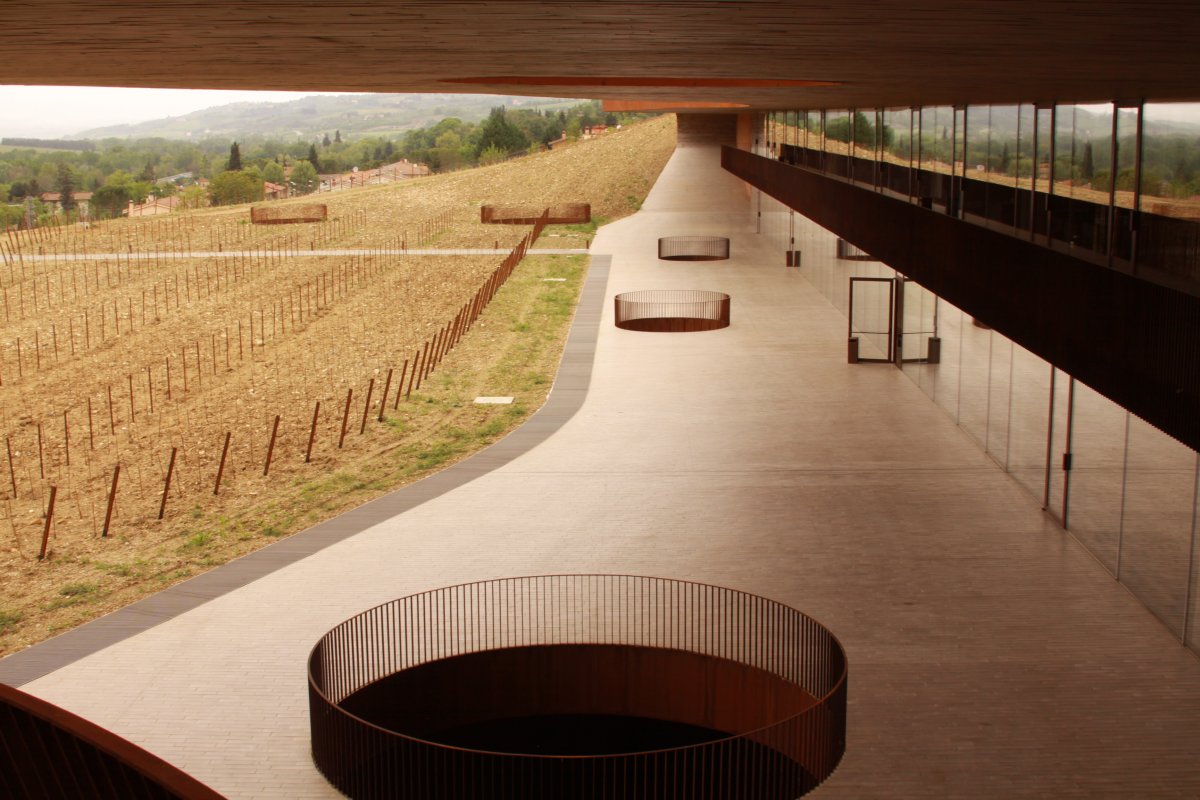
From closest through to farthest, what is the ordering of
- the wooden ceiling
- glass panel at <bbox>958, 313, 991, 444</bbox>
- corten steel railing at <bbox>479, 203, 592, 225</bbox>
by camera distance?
the wooden ceiling → glass panel at <bbox>958, 313, 991, 444</bbox> → corten steel railing at <bbox>479, 203, 592, 225</bbox>

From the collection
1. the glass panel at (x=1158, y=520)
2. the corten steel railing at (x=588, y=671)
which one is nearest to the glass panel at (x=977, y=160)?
the glass panel at (x=1158, y=520)

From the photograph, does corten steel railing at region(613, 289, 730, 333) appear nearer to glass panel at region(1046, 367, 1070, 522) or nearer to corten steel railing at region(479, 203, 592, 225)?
glass panel at region(1046, 367, 1070, 522)

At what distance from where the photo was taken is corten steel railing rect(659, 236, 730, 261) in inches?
1917

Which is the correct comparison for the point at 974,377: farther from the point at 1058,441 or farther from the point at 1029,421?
the point at 1058,441

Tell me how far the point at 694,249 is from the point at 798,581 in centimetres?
3543

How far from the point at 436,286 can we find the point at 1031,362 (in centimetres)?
2851

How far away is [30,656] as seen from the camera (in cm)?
1401

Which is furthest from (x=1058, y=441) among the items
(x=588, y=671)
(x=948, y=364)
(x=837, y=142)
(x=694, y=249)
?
(x=694, y=249)

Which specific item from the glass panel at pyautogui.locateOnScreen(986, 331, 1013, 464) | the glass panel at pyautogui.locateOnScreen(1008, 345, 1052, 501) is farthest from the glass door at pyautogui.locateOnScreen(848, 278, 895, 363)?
the glass panel at pyautogui.locateOnScreen(1008, 345, 1052, 501)

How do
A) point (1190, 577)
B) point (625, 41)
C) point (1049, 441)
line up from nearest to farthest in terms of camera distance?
1. point (625, 41)
2. point (1190, 577)
3. point (1049, 441)

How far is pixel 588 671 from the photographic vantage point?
45.1 feet

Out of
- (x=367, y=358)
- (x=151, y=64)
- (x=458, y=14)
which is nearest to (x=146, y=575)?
(x=151, y=64)

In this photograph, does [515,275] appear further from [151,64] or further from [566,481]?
[151,64]

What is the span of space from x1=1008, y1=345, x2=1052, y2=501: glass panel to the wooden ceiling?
4466 mm
